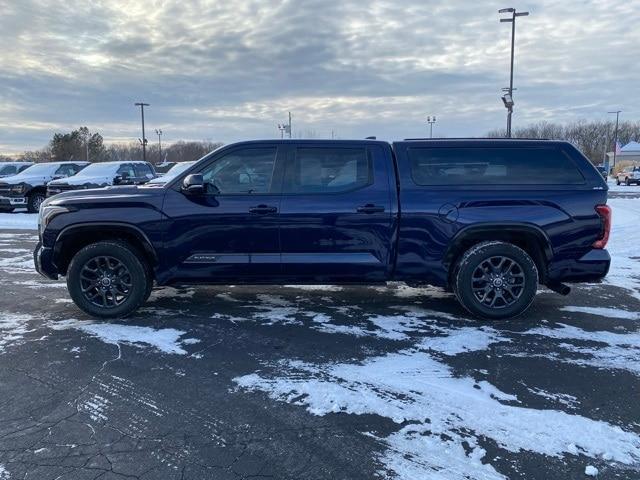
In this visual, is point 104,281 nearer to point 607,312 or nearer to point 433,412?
point 433,412

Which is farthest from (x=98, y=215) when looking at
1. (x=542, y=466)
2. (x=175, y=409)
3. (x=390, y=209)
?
(x=542, y=466)

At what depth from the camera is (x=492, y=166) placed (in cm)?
528

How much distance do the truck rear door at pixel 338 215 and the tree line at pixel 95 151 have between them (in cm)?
6406

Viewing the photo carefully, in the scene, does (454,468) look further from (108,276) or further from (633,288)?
(633,288)

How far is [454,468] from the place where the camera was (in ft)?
8.93

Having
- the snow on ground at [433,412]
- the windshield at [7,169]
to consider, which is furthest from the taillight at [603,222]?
the windshield at [7,169]

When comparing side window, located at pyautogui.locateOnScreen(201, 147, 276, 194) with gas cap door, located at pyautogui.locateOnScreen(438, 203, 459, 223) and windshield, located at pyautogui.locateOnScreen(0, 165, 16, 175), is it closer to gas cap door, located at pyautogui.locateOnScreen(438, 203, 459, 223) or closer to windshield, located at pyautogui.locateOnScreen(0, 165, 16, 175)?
gas cap door, located at pyautogui.locateOnScreen(438, 203, 459, 223)

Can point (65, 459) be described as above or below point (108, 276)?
below

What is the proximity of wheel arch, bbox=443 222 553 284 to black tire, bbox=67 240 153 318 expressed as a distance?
3.25 meters

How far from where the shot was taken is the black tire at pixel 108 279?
5219 millimetres

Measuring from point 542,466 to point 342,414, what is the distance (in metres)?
1.20

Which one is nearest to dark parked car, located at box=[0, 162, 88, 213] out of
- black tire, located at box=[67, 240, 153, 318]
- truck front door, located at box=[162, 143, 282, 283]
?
black tire, located at box=[67, 240, 153, 318]

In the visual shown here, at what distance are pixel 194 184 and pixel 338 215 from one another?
1491 mm

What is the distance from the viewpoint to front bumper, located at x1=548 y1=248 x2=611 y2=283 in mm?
5129
